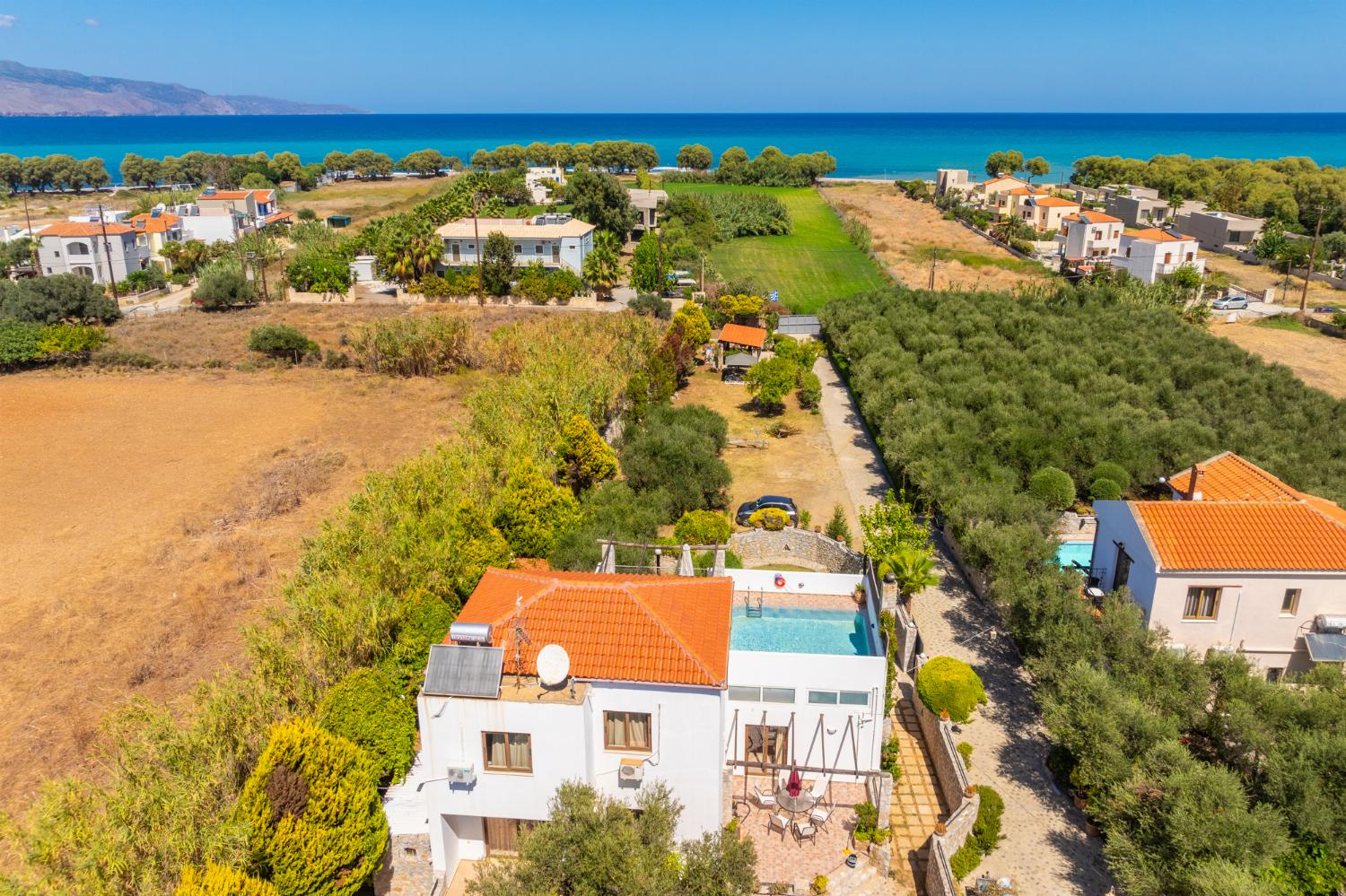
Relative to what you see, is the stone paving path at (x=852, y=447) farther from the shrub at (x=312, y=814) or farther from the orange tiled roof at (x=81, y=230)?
the orange tiled roof at (x=81, y=230)

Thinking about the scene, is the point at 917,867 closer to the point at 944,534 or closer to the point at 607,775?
the point at 607,775

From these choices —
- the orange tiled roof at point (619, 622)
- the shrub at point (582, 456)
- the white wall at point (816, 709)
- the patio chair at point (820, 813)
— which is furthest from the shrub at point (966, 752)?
the shrub at point (582, 456)

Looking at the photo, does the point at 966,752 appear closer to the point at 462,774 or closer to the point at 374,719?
the point at 462,774

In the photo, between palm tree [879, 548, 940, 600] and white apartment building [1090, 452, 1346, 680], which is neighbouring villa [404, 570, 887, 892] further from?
white apartment building [1090, 452, 1346, 680]

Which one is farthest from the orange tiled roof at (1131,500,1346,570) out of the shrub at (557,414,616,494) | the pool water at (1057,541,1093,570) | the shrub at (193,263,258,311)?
the shrub at (193,263,258,311)

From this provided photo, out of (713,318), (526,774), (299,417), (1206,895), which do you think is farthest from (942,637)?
(713,318)
